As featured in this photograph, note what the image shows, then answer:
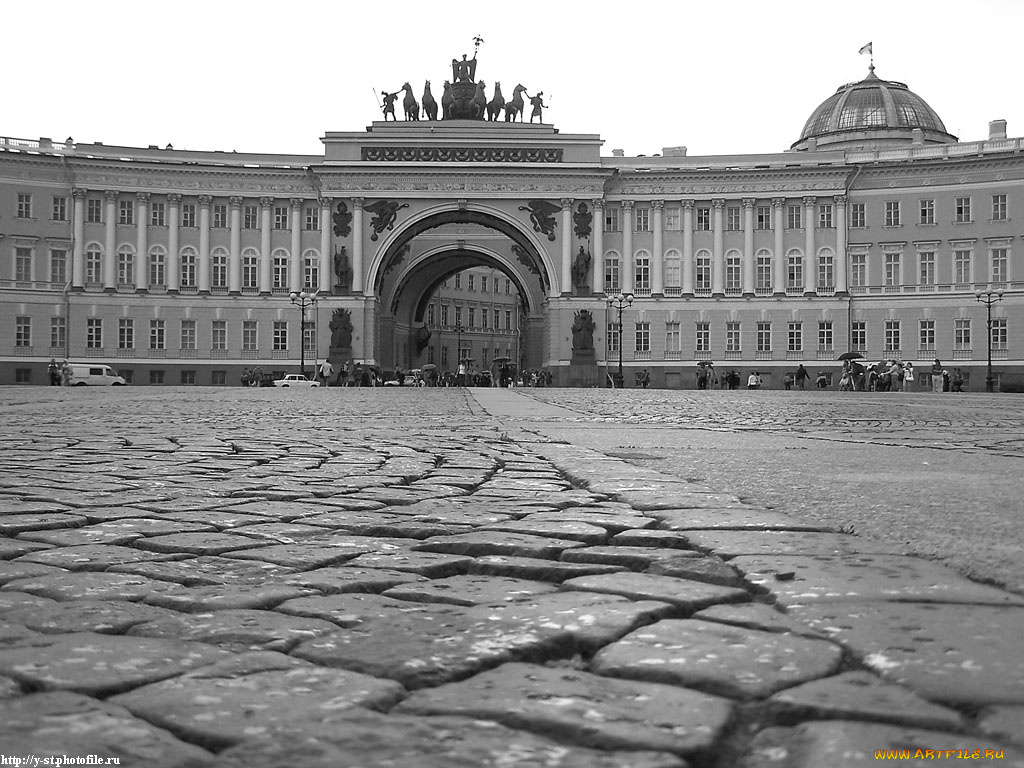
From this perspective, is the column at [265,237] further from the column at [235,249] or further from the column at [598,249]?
the column at [598,249]

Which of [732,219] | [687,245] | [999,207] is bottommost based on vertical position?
[687,245]

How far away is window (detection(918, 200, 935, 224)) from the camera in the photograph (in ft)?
201

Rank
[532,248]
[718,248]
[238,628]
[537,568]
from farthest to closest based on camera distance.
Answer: [532,248]
[718,248]
[537,568]
[238,628]

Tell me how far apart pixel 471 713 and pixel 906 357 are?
2531 inches

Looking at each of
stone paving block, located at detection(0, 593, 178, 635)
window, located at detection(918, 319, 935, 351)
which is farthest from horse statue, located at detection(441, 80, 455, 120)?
stone paving block, located at detection(0, 593, 178, 635)

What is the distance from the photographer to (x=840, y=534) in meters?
3.16

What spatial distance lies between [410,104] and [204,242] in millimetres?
15159

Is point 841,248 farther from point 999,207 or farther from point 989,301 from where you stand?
point 989,301

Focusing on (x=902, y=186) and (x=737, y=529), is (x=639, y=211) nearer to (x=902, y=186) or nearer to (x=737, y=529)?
(x=902, y=186)

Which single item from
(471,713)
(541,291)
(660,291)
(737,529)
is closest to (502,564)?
(737,529)

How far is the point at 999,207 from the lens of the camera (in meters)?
60.5

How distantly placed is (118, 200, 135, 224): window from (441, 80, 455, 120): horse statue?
761 inches

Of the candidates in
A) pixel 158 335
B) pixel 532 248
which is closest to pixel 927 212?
pixel 532 248

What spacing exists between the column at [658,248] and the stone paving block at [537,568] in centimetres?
6086
